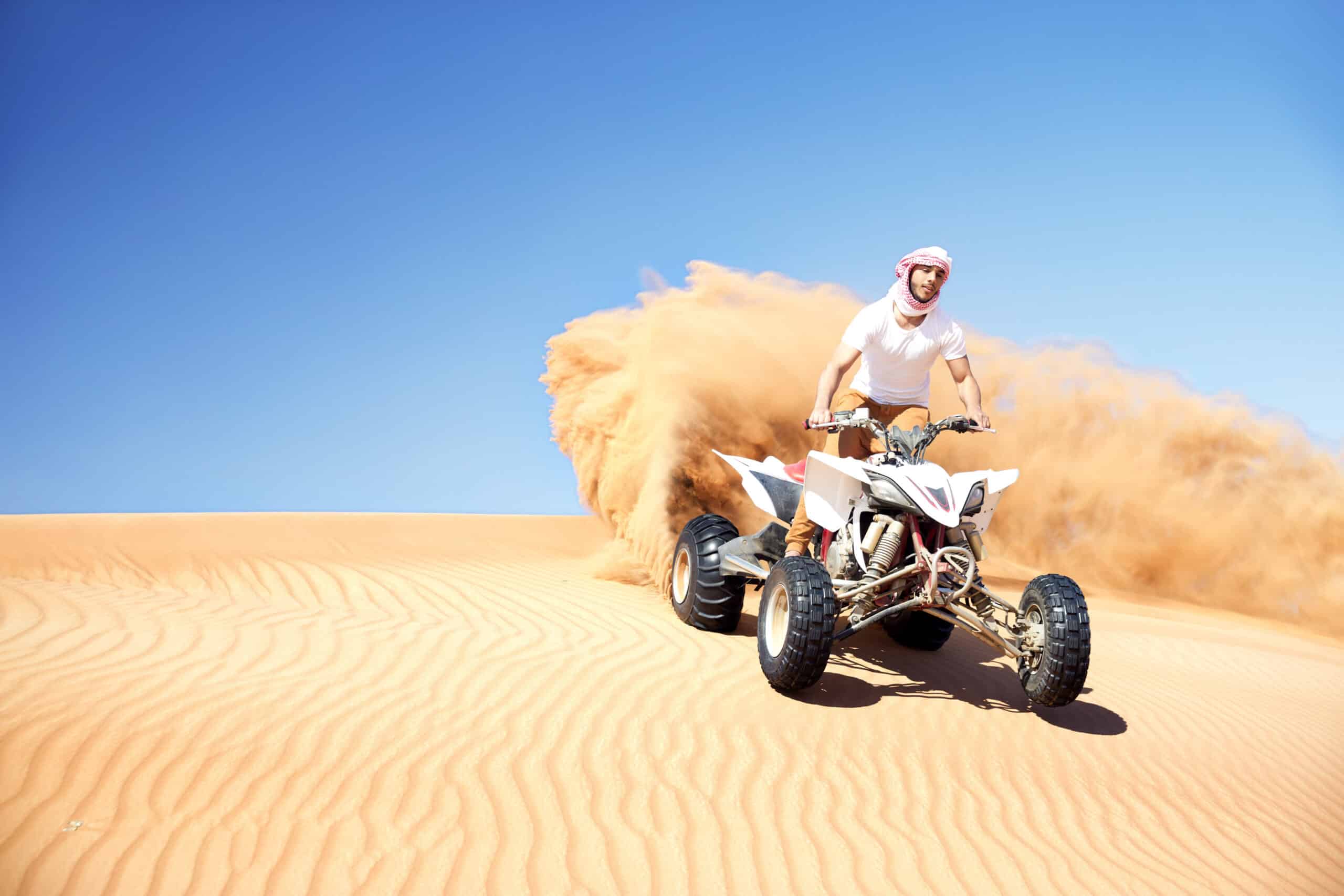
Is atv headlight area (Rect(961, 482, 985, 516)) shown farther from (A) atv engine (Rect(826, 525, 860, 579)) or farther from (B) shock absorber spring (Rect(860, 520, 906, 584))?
(A) atv engine (Rect(826, 525, 860, 579))

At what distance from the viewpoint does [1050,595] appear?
5.45 m

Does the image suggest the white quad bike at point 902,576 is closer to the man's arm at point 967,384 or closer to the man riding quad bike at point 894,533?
the man riding quad bike at point 894,533

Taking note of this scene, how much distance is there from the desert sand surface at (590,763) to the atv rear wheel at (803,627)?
253 mm

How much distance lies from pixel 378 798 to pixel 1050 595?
155 inches

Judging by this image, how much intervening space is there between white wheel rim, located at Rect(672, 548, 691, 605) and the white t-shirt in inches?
82.9

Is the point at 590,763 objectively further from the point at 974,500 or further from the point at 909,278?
the point at 909,278

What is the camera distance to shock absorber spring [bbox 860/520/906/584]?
5598 mm

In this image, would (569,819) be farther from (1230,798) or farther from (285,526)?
(285,526)

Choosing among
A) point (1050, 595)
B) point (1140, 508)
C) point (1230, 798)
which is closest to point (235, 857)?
point (1050, 595)

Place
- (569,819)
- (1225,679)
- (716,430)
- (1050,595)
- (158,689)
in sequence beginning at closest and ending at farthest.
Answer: (569,819) < (158,689) < (1050,595) < (1225,679) < (716,430)

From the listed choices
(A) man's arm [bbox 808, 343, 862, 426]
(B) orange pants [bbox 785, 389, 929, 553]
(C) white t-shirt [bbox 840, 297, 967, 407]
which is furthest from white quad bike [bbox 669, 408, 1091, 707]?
(C) white t-shirt [bbox 840, 297, 967, 407]

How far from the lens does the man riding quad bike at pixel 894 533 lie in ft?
17.5

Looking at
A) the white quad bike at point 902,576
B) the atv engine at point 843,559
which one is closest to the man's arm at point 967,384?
the white quad bike at point 902,576

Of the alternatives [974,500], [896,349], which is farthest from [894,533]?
[896,349]
